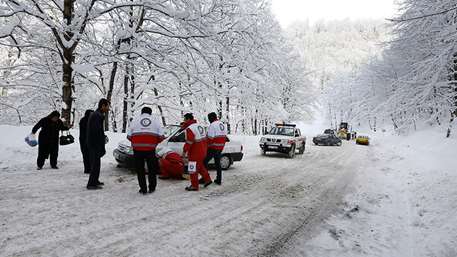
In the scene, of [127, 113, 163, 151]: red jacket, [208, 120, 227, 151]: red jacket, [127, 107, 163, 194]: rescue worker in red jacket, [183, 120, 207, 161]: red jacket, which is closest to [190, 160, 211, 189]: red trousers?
[183, 120, 207, 161]: red jacket

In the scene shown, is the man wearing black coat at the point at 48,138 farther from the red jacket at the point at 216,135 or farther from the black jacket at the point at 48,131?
the red jacket at the point at 216,135

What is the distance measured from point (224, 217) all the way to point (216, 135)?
2920mm

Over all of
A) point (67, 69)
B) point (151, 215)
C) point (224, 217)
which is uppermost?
point (67, 69)

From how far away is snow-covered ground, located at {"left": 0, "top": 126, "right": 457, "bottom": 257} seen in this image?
365 centimetres

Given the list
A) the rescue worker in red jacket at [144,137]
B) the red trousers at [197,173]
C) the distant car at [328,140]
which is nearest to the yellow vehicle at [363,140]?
the distant car at [328,140]

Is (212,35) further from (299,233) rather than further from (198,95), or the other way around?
(299,233)

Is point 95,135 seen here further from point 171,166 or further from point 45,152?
point 45,152

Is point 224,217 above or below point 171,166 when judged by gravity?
below

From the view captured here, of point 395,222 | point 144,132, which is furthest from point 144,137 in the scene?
point 395,222

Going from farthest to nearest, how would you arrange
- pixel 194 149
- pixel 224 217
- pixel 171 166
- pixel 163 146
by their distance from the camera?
pixel 163 146 < pixel 171 166 < pixel 194 149 < pixel 224 217

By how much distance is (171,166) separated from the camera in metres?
7.88

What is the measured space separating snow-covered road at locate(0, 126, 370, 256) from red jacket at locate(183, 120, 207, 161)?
817mm

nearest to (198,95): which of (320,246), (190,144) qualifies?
(190,144)

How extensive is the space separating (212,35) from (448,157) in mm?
10467
